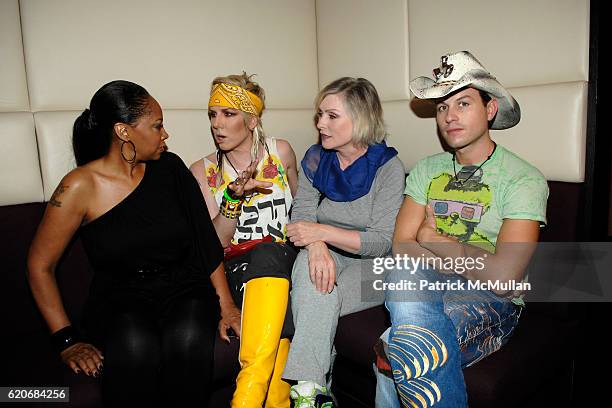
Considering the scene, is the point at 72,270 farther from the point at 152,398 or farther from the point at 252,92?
the point at 252,92

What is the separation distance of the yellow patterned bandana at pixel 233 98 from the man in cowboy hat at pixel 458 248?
82 centimetres

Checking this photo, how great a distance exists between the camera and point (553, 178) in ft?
6.29

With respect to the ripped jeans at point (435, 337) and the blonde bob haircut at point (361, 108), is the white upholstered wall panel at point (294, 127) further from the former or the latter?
the ripped jeans at point (435, 337)

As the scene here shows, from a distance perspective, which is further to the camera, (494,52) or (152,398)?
(494,52)

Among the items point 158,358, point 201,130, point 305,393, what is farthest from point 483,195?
point 201,130

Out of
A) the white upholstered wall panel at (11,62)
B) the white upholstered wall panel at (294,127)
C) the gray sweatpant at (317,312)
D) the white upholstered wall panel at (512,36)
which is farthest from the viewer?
the white upholstered wall panel at (294,127)

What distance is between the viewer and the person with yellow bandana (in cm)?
170

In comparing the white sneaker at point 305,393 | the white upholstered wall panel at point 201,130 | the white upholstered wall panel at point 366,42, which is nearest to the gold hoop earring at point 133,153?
the white upholstered wall panel at point 201,130

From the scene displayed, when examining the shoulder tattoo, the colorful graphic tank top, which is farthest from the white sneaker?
the shoulder tattoo

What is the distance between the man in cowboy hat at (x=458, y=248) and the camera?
1476mm

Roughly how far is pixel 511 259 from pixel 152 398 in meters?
1.33

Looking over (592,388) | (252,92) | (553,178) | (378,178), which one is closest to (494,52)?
(553,178)

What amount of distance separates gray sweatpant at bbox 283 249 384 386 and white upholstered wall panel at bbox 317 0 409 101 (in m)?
1.11

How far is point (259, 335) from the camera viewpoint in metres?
1.69
